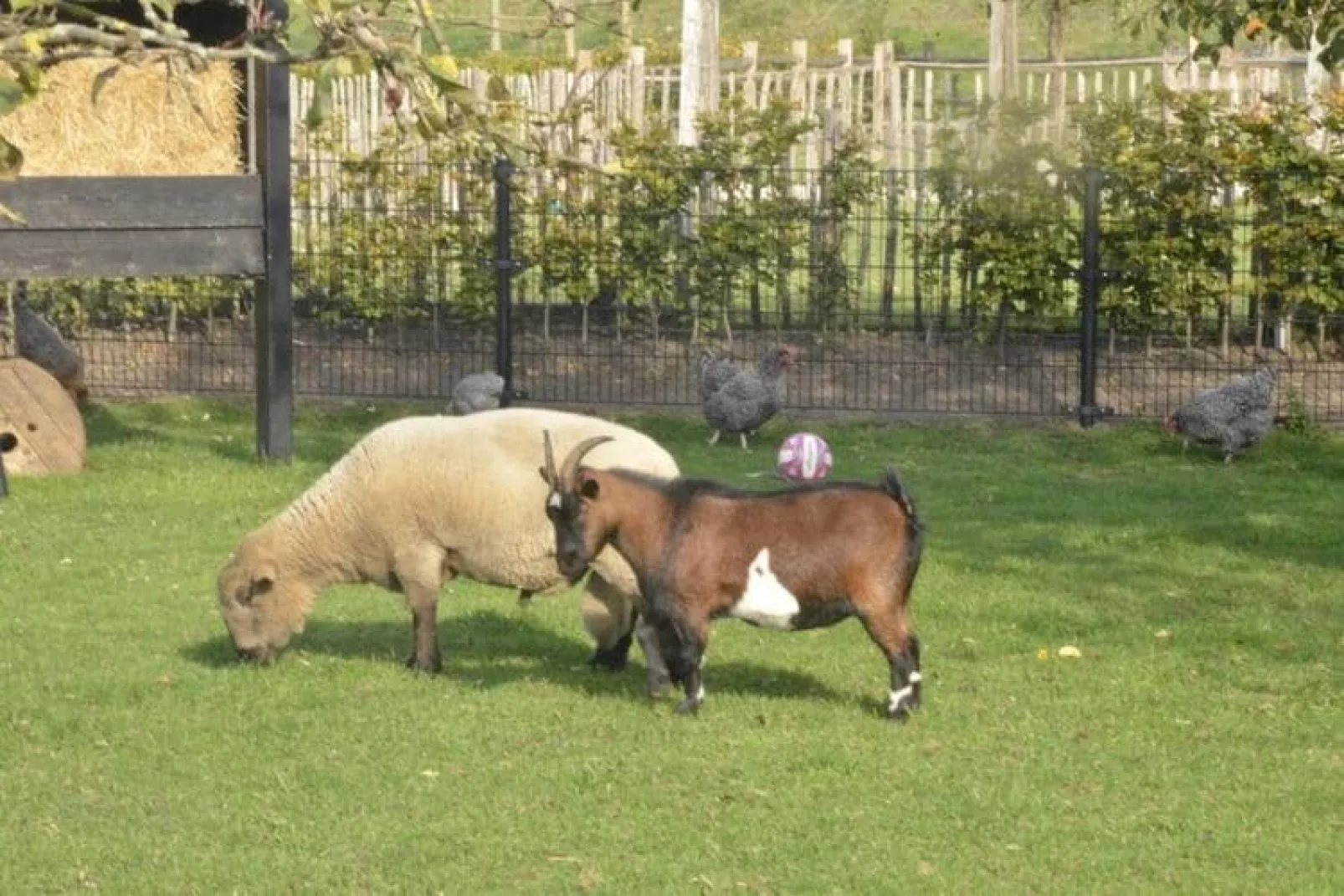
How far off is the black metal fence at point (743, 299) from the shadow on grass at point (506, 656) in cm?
699

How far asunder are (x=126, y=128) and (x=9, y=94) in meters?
13.1

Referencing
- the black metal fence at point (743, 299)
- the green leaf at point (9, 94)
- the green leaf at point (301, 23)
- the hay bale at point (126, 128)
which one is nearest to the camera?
the green leaf at point (9, 94)

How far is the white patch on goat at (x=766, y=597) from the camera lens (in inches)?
364

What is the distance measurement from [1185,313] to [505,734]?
10.2 metres

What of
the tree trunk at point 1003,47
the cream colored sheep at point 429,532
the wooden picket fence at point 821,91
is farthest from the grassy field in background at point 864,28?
the cream colored sheep at point 429,532

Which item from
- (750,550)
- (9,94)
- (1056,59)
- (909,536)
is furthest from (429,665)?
(1056,59)

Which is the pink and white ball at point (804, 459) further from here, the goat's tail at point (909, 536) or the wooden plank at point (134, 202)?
the goat's tail at point (909, 536)

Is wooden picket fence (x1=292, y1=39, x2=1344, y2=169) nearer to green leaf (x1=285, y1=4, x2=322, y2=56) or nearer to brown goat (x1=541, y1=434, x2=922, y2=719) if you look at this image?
brown goat (x1=541, y1=434, x2=922, y2=719)

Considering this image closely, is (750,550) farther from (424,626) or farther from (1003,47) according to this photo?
(1003,47)

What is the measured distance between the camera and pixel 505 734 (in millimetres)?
9281

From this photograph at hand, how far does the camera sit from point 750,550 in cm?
928

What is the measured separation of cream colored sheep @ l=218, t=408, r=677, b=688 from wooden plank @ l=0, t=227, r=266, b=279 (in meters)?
5.11

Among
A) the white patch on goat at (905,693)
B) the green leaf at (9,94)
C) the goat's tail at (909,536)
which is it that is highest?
the green leaf at (9,94)

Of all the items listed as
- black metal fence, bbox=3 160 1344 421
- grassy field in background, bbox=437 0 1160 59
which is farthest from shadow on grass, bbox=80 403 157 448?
grassy field in background, bbox=437 0 1160 59
